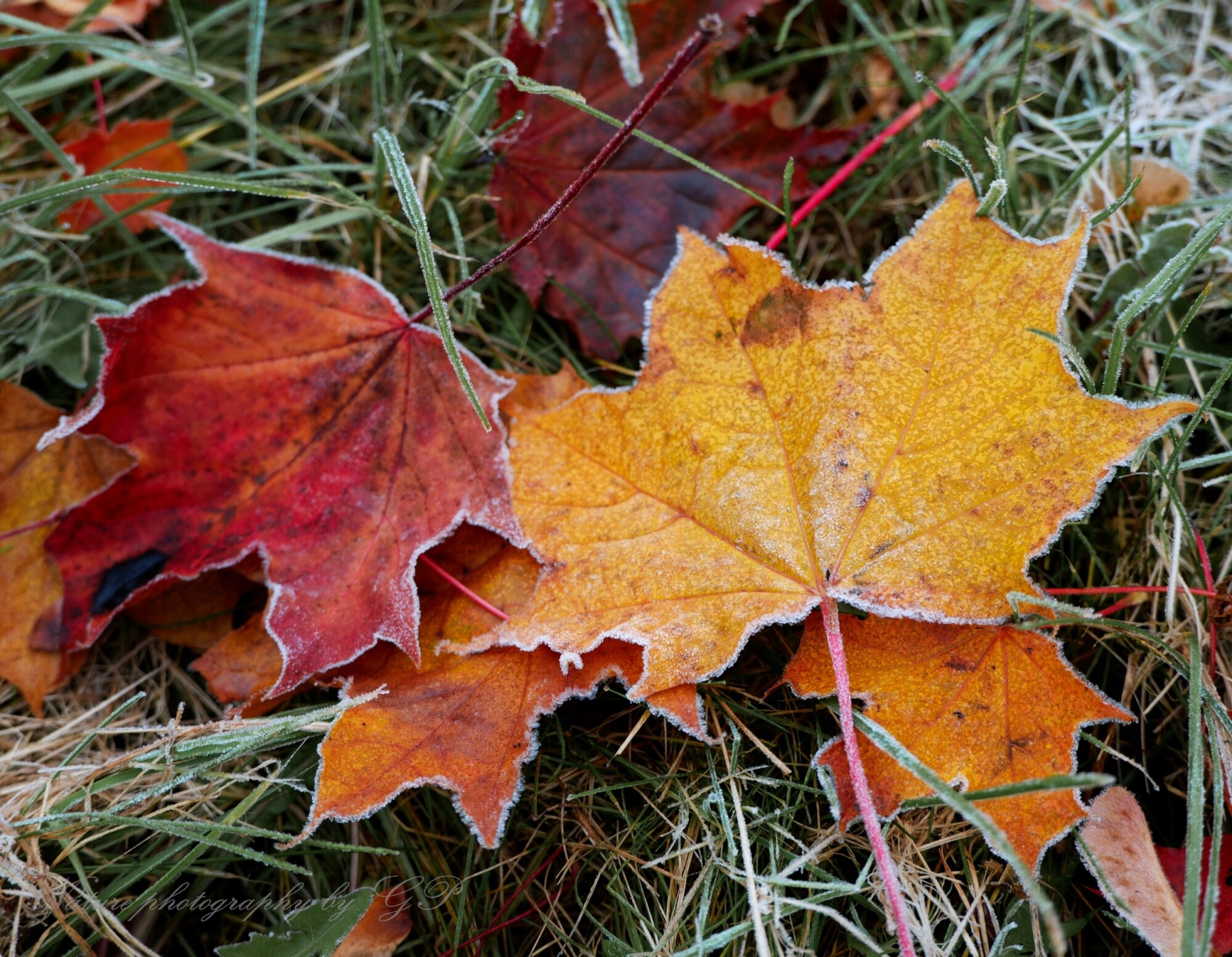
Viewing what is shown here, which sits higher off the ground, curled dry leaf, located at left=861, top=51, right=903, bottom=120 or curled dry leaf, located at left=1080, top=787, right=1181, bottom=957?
curled dry leaf, located at left=861, top=51, right=903, bottom=120

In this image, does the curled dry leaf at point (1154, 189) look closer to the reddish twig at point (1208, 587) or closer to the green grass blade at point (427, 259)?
the reddish twig at point (1208, 587)

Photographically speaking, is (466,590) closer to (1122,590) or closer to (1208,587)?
(1122,590)

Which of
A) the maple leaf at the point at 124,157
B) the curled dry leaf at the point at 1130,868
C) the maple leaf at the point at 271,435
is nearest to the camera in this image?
the curled dry leaf at the point at 1130,868

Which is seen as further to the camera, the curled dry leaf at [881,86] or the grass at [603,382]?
the curled dry leaf at [881,86]

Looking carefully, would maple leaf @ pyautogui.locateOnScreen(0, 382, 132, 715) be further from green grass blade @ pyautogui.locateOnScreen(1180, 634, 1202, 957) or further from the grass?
green grass blade @ pyautogui.locateOnScreen(1180, 634, 1202, 957)

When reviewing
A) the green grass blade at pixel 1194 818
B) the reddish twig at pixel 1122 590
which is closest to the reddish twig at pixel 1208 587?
the reddish twig at pixel 1122 590

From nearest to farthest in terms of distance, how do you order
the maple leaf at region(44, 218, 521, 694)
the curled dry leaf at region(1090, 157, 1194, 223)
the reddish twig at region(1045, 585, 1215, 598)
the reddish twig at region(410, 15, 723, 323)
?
the reddish twig at region(410, 15, 723, 323) → the reddish twig at region(1045, 585, 1215, 598) → the maple leaf at region(44, 218, 521, 694) → the curled dry leaf at region(1090, 157, 1194, 223)

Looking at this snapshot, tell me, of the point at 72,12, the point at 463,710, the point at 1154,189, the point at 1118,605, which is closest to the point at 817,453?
the point at 1118,605

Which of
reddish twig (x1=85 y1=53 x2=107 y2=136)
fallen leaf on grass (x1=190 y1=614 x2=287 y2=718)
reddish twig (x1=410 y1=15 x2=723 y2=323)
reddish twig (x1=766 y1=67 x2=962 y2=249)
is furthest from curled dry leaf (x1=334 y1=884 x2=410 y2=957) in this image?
reddish twig (x1=85 y1=53 x2=107 y2=136)
